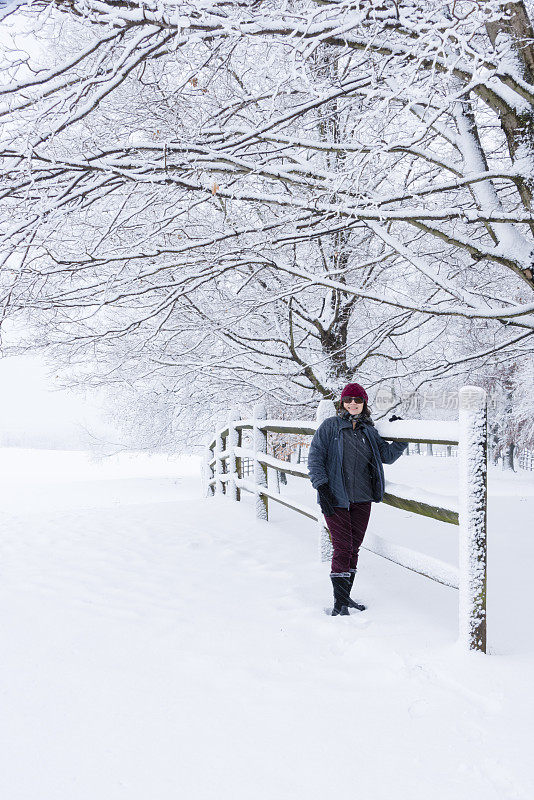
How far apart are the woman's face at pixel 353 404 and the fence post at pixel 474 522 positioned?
1021mm

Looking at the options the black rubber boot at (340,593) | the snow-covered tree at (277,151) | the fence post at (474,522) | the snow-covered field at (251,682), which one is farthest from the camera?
the black rubber boot at (340,593)

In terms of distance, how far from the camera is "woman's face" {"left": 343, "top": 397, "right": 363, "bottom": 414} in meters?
4.21

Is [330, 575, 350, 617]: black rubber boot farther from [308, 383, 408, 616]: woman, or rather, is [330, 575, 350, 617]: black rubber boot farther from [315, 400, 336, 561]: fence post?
[315, 400, 336, 561]: fence post

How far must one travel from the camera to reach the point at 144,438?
1758 centimetres

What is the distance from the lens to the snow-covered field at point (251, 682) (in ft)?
7.48

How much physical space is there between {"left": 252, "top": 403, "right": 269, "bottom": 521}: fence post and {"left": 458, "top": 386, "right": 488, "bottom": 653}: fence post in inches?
159

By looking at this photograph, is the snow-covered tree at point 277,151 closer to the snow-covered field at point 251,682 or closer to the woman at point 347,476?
the woman at point 347,476

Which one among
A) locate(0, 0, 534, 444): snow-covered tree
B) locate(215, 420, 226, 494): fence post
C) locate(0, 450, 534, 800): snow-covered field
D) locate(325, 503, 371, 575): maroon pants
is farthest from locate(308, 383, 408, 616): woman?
locate(215, 420, 226, 494): fence post

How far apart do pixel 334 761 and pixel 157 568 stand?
3.35 metres

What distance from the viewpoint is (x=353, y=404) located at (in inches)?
166

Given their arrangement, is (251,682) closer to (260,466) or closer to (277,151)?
(277,151)

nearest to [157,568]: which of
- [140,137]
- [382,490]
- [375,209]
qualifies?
[382,490]

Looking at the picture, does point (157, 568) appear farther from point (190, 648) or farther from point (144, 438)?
point (144, 438)

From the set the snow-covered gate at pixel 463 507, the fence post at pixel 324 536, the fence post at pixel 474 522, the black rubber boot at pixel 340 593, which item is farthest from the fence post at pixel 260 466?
the fence post at pixel 474 522
